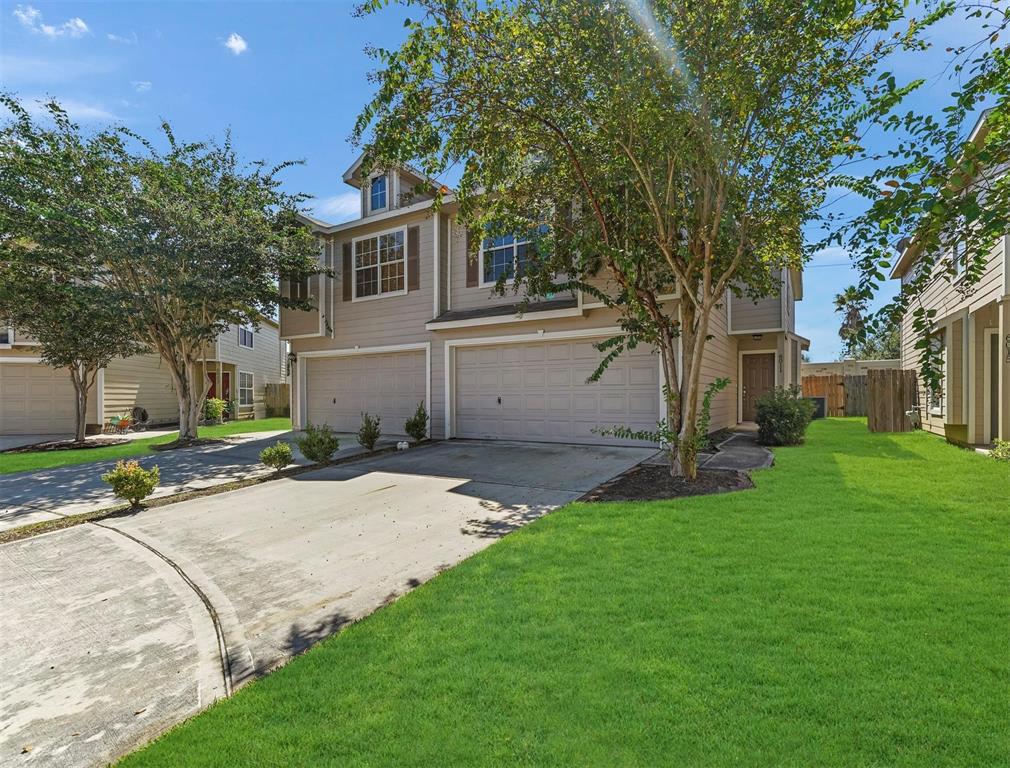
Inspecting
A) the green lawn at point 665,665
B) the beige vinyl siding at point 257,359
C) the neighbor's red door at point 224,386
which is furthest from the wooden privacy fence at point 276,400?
the green lawn at point 665,665

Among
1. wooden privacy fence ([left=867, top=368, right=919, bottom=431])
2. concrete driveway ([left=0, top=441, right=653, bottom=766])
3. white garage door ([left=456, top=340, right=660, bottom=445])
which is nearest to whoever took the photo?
concrete driveway ([left=0, top=441, right=653, bottom=766])

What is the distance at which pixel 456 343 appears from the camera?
39.5ft

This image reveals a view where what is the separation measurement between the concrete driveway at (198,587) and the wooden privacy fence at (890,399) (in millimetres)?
10501

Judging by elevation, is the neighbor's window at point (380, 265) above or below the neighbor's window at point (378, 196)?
below

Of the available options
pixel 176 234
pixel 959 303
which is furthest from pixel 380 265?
pixel 959 303

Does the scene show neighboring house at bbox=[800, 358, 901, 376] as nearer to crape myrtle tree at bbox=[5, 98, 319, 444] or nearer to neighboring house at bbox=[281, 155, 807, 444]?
neighboring house at bbox=[281, 155, 807, 444]

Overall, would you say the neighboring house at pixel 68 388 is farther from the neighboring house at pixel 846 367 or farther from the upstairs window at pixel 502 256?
the neighboring house at pixel 846 367

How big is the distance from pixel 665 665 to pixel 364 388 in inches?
486

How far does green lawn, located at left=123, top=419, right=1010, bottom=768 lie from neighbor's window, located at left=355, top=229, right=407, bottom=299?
9.99 meters

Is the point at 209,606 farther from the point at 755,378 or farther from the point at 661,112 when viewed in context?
the point at 755,378

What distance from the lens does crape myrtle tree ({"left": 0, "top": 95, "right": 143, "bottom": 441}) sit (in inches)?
397

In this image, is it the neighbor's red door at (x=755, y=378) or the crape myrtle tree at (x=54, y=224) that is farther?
the neighbor's red door at (x=755, y=378)

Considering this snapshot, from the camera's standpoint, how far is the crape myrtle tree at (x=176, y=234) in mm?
10461

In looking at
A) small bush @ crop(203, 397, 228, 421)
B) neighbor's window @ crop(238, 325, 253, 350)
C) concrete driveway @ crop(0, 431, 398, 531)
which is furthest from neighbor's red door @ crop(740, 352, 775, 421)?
neighbor's window @ crop(238, 325, 253, 350)
